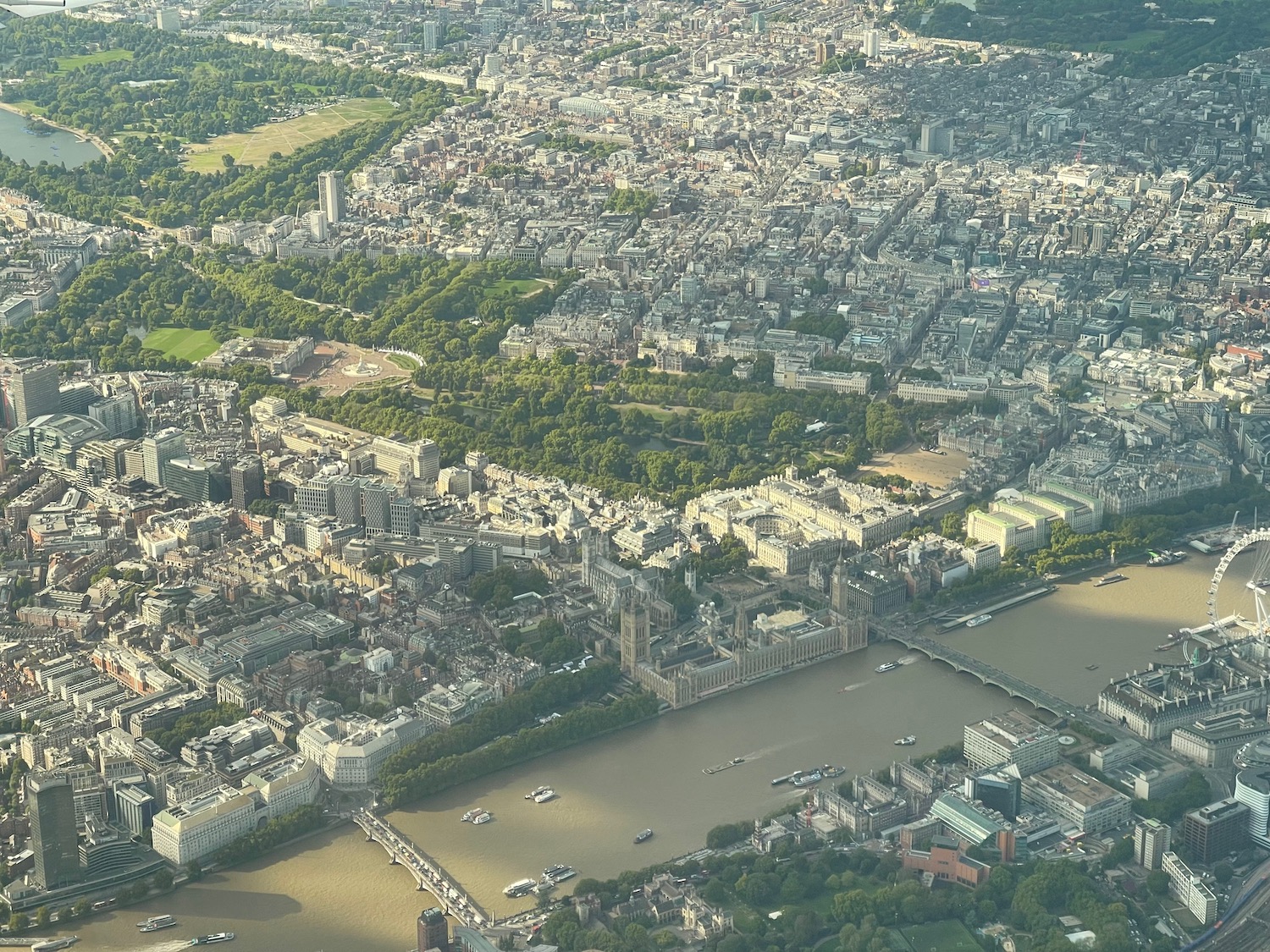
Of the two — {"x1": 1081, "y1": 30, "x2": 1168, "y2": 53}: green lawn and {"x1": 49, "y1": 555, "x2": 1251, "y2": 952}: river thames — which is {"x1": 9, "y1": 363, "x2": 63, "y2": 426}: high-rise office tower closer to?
{"x1": 49, "y1": 555, "x2": 1251, "y2": 952}: river thames

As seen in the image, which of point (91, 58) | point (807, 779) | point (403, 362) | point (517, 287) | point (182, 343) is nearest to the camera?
point (807, 779)

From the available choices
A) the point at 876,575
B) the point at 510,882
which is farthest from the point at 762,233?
the point at 510,882

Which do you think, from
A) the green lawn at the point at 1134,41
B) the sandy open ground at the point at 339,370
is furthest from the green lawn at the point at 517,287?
the green lawn at the point at 1134,41

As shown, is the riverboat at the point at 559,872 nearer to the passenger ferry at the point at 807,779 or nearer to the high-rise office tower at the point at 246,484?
the passenger ferry at the point at 807,779

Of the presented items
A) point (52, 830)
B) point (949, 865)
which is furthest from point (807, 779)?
point (52, 830)

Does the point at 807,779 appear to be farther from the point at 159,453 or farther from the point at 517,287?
the point at 517,287

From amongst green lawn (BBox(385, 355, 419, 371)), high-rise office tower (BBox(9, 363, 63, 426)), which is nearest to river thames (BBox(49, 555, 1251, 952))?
green lawn (BBox(385, 355, 419, 371))

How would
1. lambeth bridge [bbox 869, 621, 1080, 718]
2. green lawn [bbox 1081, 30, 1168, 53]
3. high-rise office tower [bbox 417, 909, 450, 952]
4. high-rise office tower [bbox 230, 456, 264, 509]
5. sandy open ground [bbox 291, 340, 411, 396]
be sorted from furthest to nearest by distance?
green lawn [bbox 1081, 30, 1168, 53] → sandy open ground [bbox 291, 340, 411, 396] → high-rise office tower [bbox 230, 456, 264, 509] → lambeth bridge [bbox 869, 621, 1080, 718] → high-rise office tower [bbox 417, 909, 450, 952]
